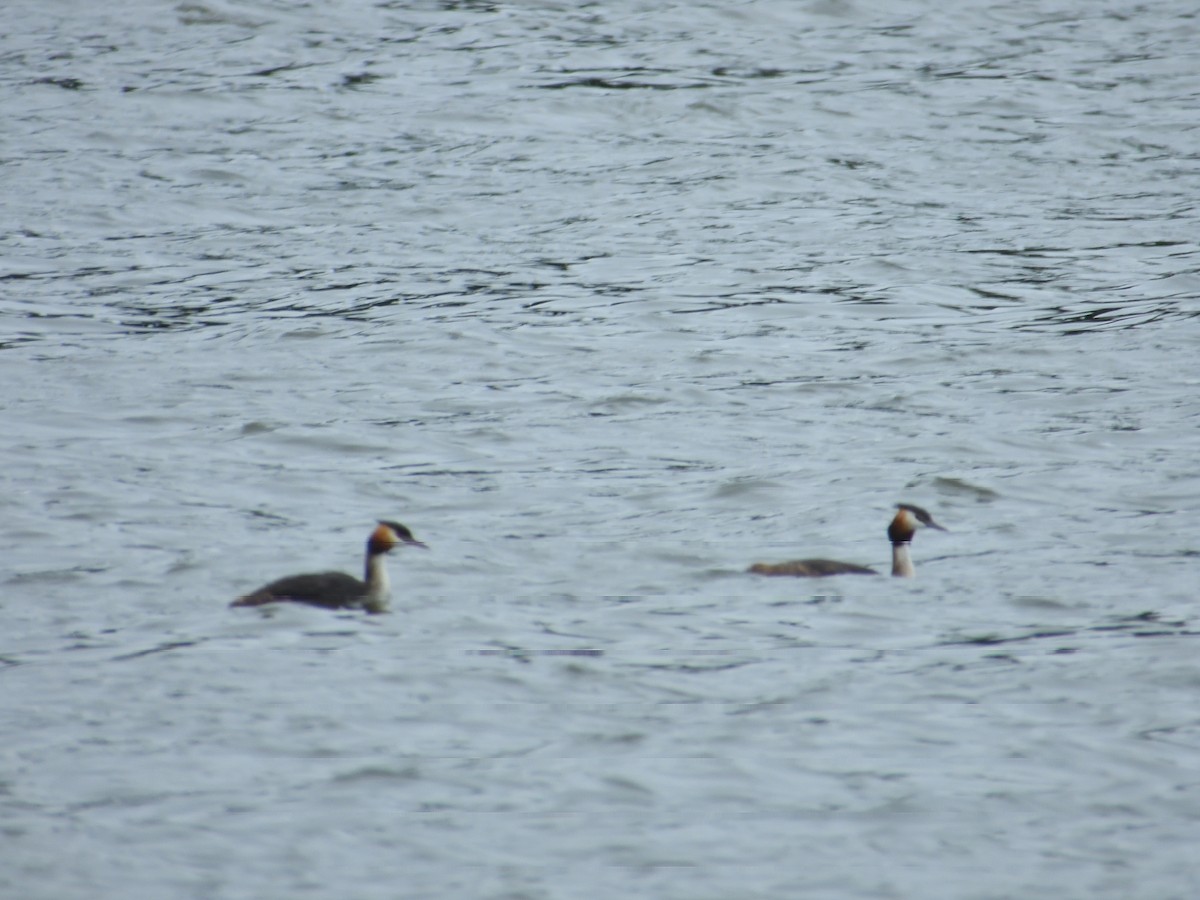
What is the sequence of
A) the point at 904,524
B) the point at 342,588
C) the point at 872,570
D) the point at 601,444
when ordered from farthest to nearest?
the point at 601,444 < the point at 872,570 < the point at 904,524 < the point at 342,588

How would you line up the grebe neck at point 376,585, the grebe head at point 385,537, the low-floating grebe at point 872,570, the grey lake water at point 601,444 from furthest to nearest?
the low-floating grebe at point 872,570 → the grebe head at point 385,537 → the grebe neck at point 376,585 → the grey lake water at point 601,444

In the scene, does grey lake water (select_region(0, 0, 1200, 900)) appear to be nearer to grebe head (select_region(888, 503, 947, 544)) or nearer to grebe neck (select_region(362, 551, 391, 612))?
grebe neck (select_region(362, 551, 391, 612))

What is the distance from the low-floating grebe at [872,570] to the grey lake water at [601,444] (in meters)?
0.15

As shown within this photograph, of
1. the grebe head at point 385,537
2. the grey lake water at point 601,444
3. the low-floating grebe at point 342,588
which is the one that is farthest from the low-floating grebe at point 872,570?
the low-floating grebe at point 342,588

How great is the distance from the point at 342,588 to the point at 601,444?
15.3ft

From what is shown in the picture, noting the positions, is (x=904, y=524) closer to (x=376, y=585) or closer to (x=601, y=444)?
(x=376, y=585)

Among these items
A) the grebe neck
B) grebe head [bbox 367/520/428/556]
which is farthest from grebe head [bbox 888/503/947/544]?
the grebe neck

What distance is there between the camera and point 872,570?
→ 13461 mm

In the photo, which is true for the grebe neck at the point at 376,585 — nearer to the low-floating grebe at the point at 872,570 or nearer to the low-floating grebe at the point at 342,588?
the low-floating grebe at the point at 342,588

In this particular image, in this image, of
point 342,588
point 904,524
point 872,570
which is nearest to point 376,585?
point 342,588

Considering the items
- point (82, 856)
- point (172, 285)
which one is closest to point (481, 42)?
point (172, 285)

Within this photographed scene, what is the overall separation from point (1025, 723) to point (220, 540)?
579cm

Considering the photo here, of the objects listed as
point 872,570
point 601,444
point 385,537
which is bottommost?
point 872,570

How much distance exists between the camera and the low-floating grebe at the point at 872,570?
13.2 meters
